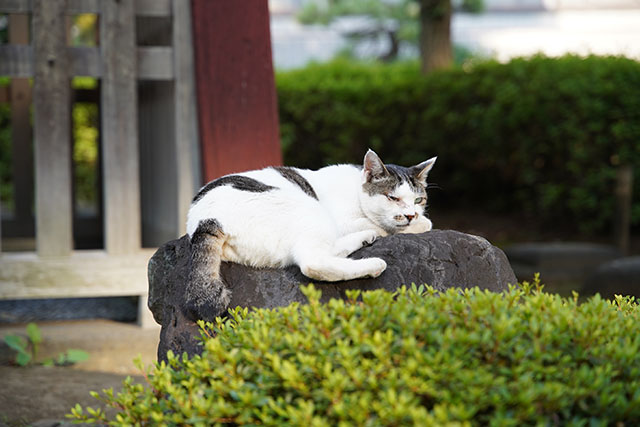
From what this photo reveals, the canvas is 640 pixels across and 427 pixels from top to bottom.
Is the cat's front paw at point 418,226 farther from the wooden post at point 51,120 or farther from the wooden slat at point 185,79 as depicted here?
the wooden post at point 51,120

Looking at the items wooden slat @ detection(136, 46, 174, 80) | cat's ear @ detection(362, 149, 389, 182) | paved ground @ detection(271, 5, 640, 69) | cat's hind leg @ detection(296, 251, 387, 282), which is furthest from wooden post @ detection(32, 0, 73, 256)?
paved ground @ detection(271, 5, 640, 69)

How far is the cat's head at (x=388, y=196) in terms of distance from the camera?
330cm

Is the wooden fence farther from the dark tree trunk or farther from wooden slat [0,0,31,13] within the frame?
the dark tree trunk

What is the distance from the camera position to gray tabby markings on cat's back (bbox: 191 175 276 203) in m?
3.12

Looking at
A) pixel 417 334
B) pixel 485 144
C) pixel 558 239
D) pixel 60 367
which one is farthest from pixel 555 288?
pixel 417 334

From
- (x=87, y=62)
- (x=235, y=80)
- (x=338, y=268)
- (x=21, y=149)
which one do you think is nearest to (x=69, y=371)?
(x=87, y=62)

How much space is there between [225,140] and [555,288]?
179 inches

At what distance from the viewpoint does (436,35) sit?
37.1 ft

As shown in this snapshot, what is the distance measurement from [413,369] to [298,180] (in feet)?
5.01

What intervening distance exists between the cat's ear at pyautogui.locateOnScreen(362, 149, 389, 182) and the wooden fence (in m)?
1.91

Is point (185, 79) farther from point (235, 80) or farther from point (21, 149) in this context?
point (21, 149)

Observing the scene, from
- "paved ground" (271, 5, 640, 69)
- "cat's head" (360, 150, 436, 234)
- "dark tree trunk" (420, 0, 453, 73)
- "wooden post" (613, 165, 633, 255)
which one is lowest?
"wooden post" (613, 165, 633, 255)

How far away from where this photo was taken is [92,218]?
9164 millimetres

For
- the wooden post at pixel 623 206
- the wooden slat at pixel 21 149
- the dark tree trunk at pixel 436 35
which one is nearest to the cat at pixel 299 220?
the wooden slat at pixel 21 149
